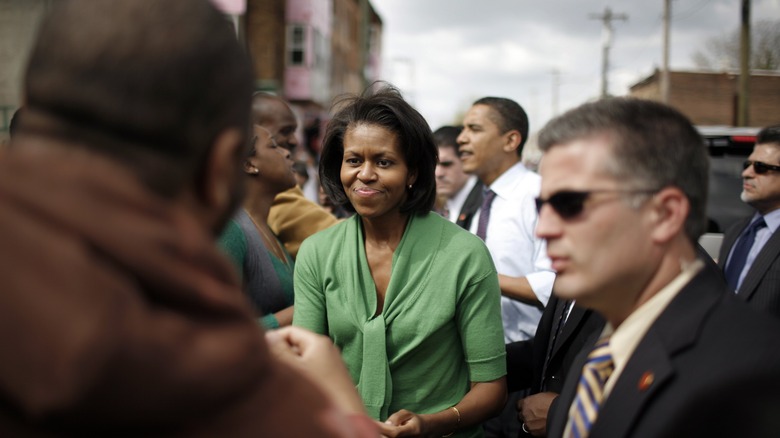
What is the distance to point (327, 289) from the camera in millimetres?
2973

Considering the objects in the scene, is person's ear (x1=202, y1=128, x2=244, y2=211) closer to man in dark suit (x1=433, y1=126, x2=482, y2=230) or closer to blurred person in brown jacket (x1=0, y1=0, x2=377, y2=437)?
blurred person in brown jacket (x1=0, y1=0, x2=377, y2=437)

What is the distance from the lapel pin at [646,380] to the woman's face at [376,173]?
5.35 feet

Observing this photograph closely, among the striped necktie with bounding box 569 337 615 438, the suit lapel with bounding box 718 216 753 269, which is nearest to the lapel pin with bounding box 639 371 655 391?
the striped necktie with bounding box 569 337 615 438


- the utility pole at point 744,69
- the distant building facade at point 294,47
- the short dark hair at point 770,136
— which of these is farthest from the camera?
the distant building facade at point 294,47

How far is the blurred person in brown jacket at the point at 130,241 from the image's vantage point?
2.70 ft

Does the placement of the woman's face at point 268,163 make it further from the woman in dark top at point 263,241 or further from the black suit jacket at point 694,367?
the black suit jacket at point 694,367

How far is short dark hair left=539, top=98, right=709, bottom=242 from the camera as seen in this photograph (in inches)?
69.1

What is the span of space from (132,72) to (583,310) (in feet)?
7.80

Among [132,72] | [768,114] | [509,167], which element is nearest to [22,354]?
[132,72]

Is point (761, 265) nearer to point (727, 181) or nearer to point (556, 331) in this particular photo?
point (556, 331)

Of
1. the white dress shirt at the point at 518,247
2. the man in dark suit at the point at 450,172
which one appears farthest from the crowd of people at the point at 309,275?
the man in dark suit at the point at 450,172

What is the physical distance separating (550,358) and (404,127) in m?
1.19

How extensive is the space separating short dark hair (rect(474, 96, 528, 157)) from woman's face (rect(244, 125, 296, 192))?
256 cm

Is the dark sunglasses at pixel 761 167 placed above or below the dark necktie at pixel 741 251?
above
